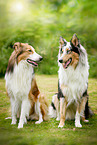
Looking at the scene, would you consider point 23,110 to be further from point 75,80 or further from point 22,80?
point 75,80

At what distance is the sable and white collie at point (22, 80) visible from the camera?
2.73m

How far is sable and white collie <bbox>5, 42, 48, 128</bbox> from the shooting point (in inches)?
108

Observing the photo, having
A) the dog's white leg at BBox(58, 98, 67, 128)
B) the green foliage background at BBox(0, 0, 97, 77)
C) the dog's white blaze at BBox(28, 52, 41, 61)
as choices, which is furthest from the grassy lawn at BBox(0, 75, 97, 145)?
the green foliage background at BBox(0, 0, 97, 77)

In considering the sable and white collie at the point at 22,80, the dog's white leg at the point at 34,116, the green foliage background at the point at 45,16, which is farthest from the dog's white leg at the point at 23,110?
the green foliage background at the point at 45,16

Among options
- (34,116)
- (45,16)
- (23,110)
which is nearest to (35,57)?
(23,110)

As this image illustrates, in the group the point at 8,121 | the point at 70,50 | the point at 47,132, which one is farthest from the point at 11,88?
the point at 70,50

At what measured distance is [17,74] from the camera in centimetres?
281

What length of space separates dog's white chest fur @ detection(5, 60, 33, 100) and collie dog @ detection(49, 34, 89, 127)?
1.72 ft

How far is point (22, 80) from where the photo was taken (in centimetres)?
284

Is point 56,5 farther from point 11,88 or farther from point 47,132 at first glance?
→ point 47,132

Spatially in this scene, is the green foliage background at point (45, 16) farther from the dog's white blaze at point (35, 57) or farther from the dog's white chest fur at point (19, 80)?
the dog's white chest fur at point (19, 80)

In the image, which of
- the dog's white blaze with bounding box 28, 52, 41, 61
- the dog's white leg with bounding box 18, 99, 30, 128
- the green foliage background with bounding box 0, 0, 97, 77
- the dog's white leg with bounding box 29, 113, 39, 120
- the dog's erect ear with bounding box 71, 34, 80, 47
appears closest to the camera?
the green foliage background with bounding box 0, 0, 97, 77

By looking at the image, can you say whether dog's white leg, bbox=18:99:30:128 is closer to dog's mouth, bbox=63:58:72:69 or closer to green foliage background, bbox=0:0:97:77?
dog's mouth, bbox=63:58:72:69

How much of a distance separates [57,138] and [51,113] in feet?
3.02
